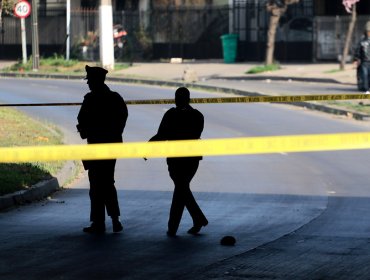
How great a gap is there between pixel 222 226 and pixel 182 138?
1.25 meters

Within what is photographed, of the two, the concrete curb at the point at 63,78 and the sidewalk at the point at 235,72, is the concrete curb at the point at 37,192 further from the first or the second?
the sidewalk at the point at 235,72

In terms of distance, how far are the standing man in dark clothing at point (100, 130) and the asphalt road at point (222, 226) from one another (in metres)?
0.27

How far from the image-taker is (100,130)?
13.1 m

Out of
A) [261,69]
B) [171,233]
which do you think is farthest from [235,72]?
[171,233]

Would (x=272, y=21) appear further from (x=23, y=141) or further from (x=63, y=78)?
(x=23, y=141)

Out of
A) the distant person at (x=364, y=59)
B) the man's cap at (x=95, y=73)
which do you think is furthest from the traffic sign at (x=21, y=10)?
the man's cap at (x=95, y=73)

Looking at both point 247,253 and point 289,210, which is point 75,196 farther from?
point 247,253

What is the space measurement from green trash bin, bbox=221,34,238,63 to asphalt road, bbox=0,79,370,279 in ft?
97.1

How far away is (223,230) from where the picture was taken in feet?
43.0

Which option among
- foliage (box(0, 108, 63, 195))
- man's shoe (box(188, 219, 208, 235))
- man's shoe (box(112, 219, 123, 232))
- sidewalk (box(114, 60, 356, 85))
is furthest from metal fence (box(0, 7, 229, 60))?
man's shoe (box(188, 219, 208, 235))

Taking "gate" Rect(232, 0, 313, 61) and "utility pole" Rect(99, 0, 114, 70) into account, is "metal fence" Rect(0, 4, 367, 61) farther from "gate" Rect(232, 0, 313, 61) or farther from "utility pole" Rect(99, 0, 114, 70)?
"utility pole" Rect(99, 0, 114, 70)

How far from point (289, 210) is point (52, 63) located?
3727cm

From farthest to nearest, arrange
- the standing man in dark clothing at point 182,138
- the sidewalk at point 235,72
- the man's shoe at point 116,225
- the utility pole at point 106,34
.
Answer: the utility pole at point 106,34, the sidewalk at point 235,72, the man's shoe at point 116,225, the standing man in dark clothing at point 182,138

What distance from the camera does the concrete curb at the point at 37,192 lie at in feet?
49.2
